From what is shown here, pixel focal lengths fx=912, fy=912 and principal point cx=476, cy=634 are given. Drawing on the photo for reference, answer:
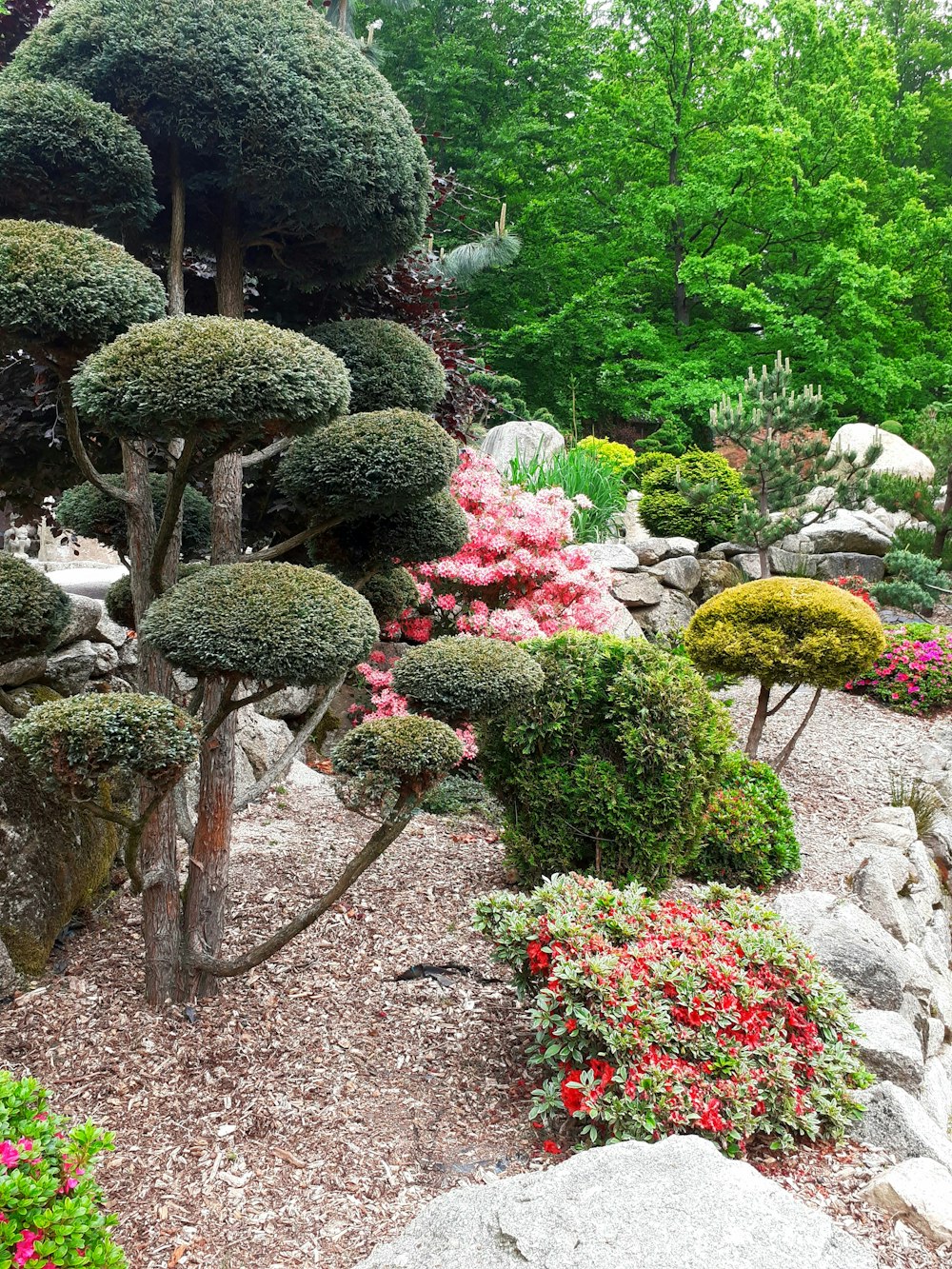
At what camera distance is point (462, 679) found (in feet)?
10.5

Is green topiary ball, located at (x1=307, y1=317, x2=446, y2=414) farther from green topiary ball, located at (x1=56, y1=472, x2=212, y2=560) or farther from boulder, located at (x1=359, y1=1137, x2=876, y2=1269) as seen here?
boulder, located at (x1=359, y1=1137, x2=876, y2=1269)

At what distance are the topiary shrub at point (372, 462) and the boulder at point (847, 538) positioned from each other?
10.3 meters

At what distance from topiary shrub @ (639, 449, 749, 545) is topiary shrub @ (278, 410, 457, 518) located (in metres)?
8.83

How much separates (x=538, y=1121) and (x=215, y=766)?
1605 mm

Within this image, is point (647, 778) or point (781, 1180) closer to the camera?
point (781, 1180)

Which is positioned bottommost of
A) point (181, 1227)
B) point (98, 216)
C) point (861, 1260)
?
point (181, 1227)

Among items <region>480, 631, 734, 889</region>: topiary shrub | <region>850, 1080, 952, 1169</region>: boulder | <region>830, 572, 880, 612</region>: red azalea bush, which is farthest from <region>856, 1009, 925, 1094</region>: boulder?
<region>830, 572, 880, 612</region>: red azalea bush

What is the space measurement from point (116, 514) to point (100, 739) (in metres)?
1.86

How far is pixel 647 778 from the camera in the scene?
4191 mm

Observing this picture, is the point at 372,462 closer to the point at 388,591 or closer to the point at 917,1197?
the point at 388,591

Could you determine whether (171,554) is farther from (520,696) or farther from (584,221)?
(584,221)

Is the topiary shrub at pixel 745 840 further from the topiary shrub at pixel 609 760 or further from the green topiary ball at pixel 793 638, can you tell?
the green topiary ball at pixel 793 638

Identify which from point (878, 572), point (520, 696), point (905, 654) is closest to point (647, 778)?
point (520, 696)

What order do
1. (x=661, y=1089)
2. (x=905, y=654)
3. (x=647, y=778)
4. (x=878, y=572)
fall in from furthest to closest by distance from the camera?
1. (x=878, y=572)
2. (x=905, y=654)
3. (x=647, y=778)
4. (x=661, y=1089)
